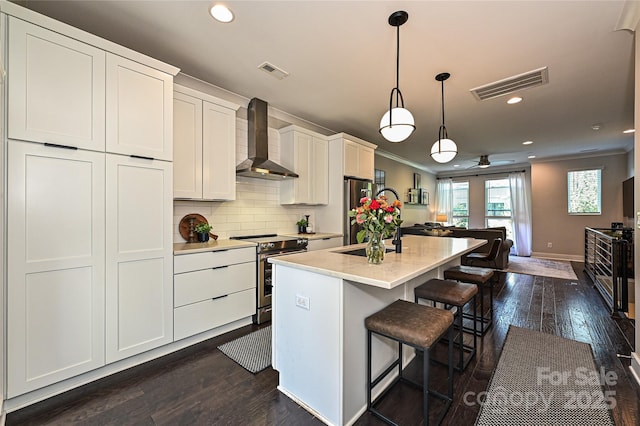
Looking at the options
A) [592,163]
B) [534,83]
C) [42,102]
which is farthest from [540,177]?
[42,102]

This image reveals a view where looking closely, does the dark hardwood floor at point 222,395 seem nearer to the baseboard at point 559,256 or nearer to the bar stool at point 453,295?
the bar stool at point 453,295

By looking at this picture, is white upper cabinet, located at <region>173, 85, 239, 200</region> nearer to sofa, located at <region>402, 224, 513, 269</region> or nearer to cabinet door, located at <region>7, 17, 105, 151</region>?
cabinet door, located at <region>7, 17, 105, 151</region>

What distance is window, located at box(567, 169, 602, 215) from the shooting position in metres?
6.80

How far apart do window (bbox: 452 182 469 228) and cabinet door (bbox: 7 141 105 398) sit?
9.68 meters

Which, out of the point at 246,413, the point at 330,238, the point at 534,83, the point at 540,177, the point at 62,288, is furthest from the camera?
the point at 540,177

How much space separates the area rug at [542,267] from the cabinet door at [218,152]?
586cm

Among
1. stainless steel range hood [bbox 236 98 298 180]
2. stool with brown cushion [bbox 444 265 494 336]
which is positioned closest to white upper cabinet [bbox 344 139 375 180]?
stainless steel range hood [bbox 236 98 298 180]

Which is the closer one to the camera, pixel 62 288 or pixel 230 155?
pixel 62 288

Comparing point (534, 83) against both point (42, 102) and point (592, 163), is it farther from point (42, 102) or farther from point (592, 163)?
point (592, 163)

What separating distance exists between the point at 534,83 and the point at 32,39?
4449 millimetres

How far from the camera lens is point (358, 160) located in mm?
4566

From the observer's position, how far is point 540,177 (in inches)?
298

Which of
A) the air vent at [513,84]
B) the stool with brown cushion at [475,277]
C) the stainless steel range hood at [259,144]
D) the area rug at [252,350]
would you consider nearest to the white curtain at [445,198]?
the air vent at [513,84]

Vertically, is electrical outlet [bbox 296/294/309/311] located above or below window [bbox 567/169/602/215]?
below
